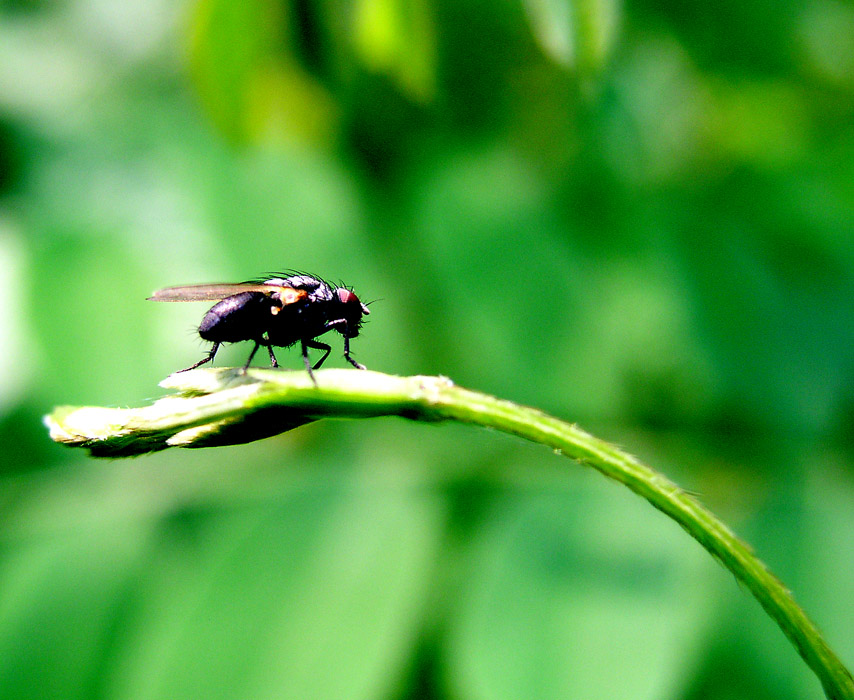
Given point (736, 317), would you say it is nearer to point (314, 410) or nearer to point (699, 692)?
point (699, 692)

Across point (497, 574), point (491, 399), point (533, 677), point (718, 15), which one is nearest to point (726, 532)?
point (491, 399)

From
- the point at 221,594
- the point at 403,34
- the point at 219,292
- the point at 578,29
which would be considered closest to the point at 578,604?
the point at 221,594

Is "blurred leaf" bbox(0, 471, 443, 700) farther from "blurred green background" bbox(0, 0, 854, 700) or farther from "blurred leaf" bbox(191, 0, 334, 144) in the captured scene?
"blurred leaf" bbox(191, 0, 334, 144)

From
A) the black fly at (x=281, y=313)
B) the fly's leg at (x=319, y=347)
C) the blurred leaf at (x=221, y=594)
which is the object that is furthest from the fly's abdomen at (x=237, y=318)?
the blurred leaf at (x=221, y=594)

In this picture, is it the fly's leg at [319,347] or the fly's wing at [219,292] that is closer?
the fly's wing at [219,292]

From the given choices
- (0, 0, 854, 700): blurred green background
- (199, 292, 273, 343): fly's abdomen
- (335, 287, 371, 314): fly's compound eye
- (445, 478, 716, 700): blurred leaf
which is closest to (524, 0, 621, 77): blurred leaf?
(0, 0, 854, 700): blurred green background

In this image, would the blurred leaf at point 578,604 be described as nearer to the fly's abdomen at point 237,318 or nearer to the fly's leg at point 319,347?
the fly's leg at point 319,347
